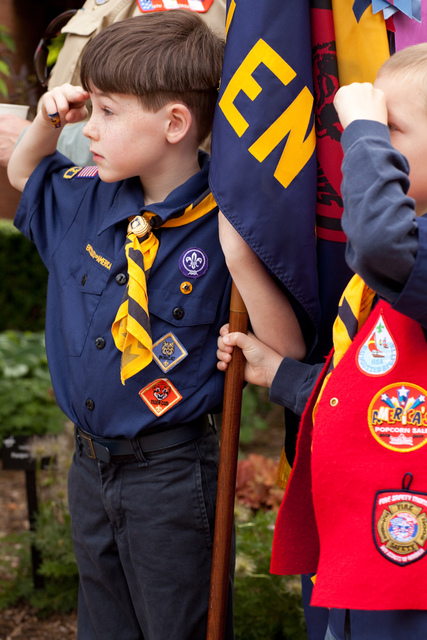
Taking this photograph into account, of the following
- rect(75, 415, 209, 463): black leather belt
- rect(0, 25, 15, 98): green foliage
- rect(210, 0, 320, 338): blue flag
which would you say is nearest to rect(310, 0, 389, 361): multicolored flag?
rect(210, 0, 320, 338): blue flag

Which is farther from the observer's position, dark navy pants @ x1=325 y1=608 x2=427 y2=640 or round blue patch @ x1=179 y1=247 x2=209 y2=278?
round blue patch @ x1=179 y1=247 x2=209 y2=278

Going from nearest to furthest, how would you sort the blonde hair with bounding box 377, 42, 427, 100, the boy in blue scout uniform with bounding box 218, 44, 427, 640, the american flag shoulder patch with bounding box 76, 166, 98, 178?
1. the boy in blue scout uniform with bounding box 218, 44, 427, 640
2. the blonde hair with bounding box 377, 42, 427, 100
3. the american flag shoulder patch with bounding box 76, 166, 98, 178

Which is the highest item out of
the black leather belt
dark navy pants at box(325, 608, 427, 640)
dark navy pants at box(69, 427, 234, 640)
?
the black leather belt

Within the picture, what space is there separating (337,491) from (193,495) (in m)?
0.63

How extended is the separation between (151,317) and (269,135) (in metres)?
0.57

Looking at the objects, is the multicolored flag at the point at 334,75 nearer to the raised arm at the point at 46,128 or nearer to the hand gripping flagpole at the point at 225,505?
the hand gripping flagpole at the point at 225,505

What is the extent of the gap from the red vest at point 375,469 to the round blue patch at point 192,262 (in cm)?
59

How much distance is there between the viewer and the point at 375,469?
140 cm

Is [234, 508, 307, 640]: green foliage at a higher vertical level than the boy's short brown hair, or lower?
lower

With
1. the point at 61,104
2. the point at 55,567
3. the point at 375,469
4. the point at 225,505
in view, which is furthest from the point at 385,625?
the point at 55,567

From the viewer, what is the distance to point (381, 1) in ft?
5.58

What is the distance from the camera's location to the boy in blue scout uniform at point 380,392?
130 cm

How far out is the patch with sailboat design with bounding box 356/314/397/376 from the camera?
1402mm

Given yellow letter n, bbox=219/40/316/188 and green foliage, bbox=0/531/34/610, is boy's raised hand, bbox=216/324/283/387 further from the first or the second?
green foliage, bbox=0/531/34/610
